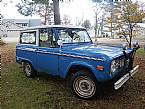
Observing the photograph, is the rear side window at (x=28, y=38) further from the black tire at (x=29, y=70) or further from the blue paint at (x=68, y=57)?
the black tire at (x=29, y=70)

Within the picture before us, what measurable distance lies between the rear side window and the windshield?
108cm

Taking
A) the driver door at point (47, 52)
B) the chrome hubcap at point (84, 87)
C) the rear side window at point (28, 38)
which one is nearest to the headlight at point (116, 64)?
the chrome hubcap at point (84, 87)

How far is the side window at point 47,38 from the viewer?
19.0ft

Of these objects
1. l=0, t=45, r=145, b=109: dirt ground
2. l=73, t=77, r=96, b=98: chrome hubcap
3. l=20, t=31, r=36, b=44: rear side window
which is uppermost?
l=20, t=31, r=36, b=44: rear side window

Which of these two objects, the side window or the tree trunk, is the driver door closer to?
the side window

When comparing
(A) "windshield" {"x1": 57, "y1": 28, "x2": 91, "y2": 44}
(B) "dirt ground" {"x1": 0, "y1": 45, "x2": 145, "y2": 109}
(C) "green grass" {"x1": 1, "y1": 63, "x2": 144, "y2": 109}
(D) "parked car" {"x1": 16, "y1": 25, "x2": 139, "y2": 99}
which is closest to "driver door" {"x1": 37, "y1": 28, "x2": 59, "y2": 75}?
(D) "parked car" {"x1": 16, "y1": 25, "x2": 139, "y2": 99}

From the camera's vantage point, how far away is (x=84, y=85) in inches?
200

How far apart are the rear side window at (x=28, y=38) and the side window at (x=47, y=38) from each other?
0.35 meters

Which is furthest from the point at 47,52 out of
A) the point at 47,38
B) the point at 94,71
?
the point at 94,71

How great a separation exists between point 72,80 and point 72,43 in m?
1.26

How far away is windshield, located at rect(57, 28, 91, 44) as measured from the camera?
5.89 meters

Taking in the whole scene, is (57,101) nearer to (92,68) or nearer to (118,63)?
(92,68)

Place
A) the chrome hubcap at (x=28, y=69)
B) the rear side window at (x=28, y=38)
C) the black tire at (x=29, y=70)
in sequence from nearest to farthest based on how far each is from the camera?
the rear side window at (x=28, y=38), the black tire at (x=29, y=70), the chrome hubcap at (x=28, y=69)

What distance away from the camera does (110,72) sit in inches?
179
